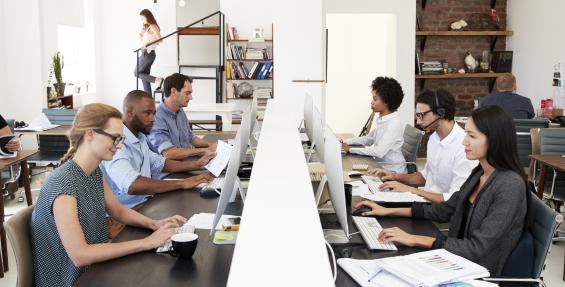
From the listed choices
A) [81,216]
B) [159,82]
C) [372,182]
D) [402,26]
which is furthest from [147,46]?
[81,216]

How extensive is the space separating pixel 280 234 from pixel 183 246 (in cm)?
82

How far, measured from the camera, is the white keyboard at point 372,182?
323 centimetres

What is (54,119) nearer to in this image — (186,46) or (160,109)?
(160,109)

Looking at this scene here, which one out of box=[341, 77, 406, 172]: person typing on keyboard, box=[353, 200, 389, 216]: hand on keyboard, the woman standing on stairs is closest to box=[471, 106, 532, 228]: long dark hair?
box=[353, 200, 389, 216]: hand on keyboard

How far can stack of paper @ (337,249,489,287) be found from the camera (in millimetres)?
1815

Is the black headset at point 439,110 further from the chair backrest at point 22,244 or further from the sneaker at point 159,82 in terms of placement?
the sneaker at point 159,82

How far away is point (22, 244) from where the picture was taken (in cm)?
217

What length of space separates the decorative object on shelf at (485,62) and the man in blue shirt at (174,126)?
4811mm

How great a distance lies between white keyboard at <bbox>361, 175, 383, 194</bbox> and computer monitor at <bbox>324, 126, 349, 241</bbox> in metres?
1.05

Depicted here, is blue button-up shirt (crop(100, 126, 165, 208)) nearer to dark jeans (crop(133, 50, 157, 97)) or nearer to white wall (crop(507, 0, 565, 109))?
white wall (crop(507, 0, 565, 109))

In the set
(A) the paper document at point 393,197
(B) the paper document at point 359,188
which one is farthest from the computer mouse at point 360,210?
(B) the paper document at point 359,188

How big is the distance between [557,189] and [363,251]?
10.0 ft

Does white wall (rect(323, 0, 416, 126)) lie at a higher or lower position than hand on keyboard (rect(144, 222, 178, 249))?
higher

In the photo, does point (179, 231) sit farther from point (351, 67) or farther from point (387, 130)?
point (351, 67)
